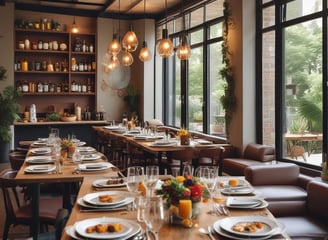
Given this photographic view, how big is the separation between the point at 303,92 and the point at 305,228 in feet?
9.51

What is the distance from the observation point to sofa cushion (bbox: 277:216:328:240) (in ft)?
10.6

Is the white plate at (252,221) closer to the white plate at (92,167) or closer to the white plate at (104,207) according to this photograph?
the white plate at (104,207)

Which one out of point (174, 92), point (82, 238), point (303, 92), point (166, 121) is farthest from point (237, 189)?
point (166, 121)

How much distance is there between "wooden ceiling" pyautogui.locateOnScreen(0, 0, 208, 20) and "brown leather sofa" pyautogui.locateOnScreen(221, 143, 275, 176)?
3.82m

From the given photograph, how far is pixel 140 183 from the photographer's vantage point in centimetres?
235

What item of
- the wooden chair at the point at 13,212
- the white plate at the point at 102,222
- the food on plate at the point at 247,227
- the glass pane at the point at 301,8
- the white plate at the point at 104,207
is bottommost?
the wooden chair at the point at 13,212

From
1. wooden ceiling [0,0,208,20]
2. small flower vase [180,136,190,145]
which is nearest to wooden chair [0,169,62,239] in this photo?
small flower vase [180,136,190,145]

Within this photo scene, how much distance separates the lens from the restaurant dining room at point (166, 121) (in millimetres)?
2236

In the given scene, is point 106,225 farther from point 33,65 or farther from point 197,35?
point 33,65

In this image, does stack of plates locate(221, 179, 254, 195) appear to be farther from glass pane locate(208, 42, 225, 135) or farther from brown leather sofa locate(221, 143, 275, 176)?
glass pane locate(208, 42, 225, 135)

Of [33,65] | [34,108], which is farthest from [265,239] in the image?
[33,65]

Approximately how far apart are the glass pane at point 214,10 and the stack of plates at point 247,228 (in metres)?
6.46

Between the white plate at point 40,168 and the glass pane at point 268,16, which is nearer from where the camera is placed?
the white plate at point 40,168

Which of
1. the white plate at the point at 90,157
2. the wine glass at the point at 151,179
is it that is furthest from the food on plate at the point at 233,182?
the white plate at the point at 90,157
